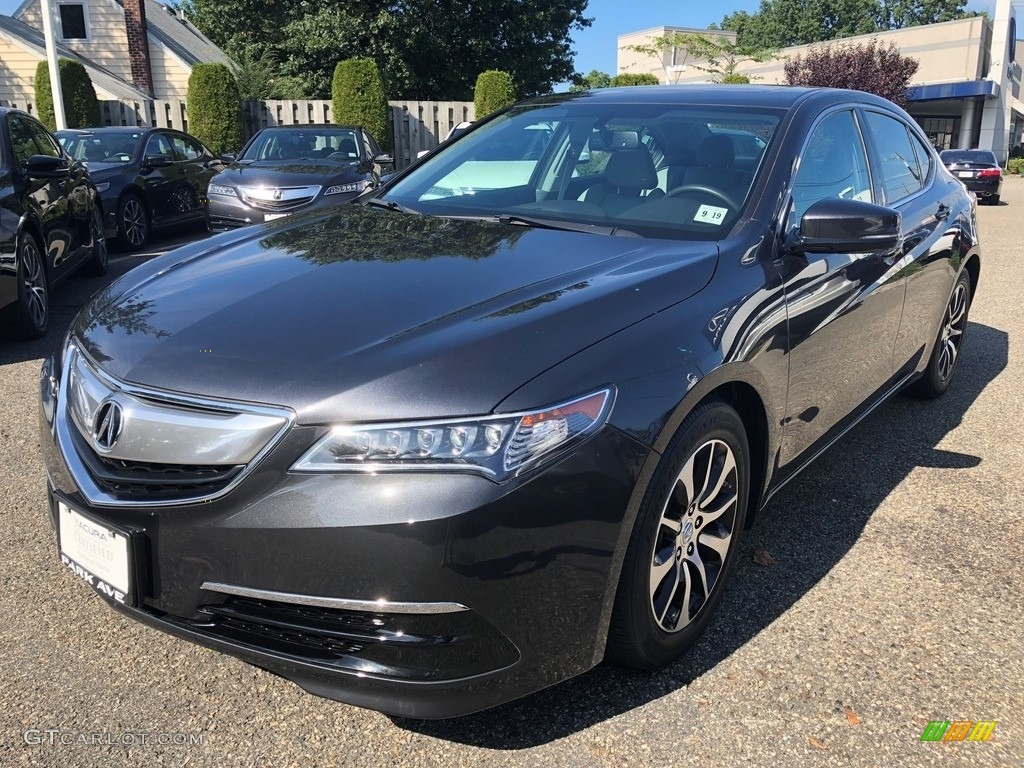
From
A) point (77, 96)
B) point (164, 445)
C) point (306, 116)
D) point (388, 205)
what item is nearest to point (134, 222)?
point (388, 205)

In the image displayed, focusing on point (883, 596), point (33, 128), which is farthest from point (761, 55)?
point (883, 596)

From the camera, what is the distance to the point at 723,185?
10.4ft

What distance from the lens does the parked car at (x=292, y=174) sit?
32.1 ft

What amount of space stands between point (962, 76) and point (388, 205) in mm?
45743

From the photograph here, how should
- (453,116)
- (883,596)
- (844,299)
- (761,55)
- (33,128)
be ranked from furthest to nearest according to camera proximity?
(761,55) < (453,116) < (33,128) < (844,299) < (883,596)

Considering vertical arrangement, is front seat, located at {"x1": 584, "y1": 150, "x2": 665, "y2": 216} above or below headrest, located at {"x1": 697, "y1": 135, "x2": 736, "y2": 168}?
below

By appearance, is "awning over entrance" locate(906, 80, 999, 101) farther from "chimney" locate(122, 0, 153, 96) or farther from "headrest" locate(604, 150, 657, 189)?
"headrest" locate(604, 150, 657, 189)

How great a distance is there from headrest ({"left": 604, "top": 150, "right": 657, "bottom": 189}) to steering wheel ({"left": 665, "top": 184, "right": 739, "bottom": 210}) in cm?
10

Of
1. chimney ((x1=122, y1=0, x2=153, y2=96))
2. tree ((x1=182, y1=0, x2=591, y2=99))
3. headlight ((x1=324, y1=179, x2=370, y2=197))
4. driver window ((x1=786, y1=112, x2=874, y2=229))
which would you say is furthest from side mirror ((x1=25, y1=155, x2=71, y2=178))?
chimney ((x1=122, y1=0, x2=153, y2=96))

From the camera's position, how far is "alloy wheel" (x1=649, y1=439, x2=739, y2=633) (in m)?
2.44

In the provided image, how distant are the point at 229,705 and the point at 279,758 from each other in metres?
0.26

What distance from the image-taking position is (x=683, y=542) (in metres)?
2.54

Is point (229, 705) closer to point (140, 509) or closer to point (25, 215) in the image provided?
point (140, 509)

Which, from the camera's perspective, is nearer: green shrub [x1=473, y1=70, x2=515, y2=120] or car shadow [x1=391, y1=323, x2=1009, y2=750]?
car shadow [x1=391, y1=323, x2=1009, y2=750]
